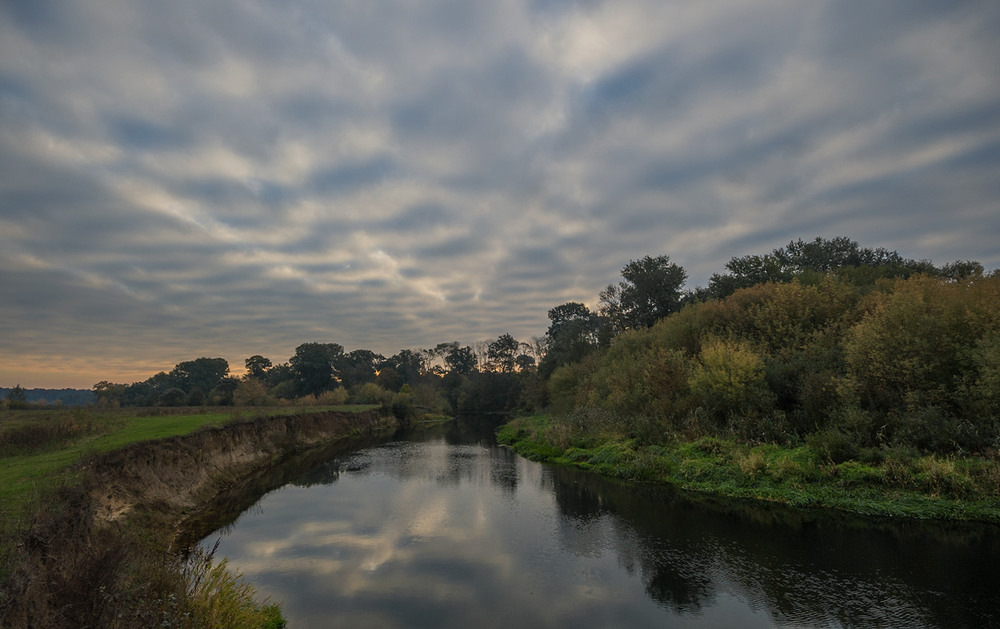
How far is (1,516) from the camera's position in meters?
9.80

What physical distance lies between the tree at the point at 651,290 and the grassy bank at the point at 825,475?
104 feet

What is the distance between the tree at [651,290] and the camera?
56.0 m

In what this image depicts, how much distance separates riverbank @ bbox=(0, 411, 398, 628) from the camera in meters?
6.32

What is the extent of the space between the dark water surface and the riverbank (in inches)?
97.2

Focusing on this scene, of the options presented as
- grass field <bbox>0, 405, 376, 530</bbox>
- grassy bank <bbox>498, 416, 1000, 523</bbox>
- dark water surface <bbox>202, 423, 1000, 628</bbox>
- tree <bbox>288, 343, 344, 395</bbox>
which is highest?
tree <bbox>288, 343, 344, 395</bbox>

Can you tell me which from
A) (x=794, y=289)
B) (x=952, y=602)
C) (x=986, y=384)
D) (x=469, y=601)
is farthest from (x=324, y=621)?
(x=794, y=289)

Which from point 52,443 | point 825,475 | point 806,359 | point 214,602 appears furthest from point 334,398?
point 214,602

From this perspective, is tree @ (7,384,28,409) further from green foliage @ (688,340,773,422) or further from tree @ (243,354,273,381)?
tree @ (243,354,273,381)

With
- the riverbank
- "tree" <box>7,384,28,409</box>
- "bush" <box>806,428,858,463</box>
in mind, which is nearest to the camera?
the riverbank

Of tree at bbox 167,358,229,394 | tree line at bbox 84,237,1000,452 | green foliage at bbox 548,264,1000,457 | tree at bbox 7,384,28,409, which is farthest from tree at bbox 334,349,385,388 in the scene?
green foliage at bbox 548,264,1000,457

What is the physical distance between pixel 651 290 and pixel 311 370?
73515 millimetres

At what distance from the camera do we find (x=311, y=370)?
315ft

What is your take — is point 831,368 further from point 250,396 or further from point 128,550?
point 250,396

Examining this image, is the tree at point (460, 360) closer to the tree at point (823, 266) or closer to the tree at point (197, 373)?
the tree at point (197, 373)
